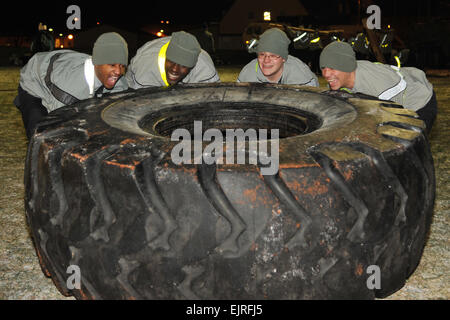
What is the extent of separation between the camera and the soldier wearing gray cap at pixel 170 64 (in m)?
2.77

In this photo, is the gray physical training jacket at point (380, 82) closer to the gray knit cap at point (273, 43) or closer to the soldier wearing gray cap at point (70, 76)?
the gray knit cap at point (273, 43)

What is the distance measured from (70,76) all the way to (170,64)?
59 cm

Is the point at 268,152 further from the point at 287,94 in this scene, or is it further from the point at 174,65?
the point at 174,65

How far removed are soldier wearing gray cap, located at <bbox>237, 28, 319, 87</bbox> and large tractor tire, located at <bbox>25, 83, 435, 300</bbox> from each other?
5.45 ft

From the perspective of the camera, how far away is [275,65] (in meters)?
3.09

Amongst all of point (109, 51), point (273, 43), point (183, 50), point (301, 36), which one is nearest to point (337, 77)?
point (273, 43)

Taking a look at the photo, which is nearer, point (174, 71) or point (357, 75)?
point (357, 75)

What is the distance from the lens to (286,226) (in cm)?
116

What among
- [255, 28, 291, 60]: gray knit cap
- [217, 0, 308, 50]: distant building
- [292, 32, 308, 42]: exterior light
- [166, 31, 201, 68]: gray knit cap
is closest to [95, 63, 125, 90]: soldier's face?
[166, 31, 201, 68]: gray knit cap

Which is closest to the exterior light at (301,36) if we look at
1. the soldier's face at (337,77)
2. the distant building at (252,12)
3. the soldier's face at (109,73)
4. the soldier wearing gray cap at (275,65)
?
the soldier wearing gray cap at (275,65)

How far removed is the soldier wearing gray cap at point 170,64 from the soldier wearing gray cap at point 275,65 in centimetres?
29

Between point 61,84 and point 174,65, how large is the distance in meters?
0.64

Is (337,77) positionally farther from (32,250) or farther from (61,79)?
(32,250)

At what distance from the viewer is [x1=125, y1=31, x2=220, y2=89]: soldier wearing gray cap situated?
9.08 feet
